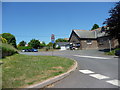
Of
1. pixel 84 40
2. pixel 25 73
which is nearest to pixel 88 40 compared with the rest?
pixel 84 40

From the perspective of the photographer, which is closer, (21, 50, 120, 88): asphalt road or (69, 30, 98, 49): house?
(21, 50, 120, 88): asphalt road

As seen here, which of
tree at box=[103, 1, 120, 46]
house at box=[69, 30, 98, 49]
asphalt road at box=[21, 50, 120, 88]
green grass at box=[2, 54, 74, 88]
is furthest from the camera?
house at box=[69, 30, 98, 49]

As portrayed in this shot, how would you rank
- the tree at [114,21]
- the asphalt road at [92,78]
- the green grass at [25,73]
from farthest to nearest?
the tree at [114,21], the asphalt road at [92,78], the green grass at [25,73]

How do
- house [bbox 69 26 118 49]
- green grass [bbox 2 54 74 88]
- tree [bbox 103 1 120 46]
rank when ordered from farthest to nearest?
house [bbox 69 26 118 49], tree [bbox 103 1 120 46], green grass [bbox 2 54 74 88]

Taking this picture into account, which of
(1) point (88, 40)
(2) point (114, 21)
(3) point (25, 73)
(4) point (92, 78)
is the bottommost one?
(4) point (92, 78)

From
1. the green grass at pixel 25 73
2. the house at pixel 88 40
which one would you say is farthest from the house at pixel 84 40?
the green grass at pixel 25 73

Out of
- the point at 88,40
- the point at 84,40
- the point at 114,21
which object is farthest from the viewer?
the point at 88,40

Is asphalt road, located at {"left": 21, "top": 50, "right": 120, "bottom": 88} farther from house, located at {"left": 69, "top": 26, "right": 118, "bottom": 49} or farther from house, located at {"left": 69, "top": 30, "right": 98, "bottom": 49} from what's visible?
house, located at {"left": 69, "top": 30, "right": 98, "bottom": 49}

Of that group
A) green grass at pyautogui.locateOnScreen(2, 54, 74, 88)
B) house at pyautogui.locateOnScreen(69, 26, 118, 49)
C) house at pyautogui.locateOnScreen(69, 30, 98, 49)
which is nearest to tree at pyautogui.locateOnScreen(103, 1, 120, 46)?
house at pyautogui.locateOnScreen(69, 26, 118, 49)

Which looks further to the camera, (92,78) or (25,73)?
(25,73)

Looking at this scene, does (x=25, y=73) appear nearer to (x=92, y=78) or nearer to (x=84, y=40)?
(x=92, y=78)

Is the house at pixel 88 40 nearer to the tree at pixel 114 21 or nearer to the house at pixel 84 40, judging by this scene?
the house at pixel 84 40

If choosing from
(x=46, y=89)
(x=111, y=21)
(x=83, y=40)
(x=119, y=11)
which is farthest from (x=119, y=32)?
(x=46, y=89)

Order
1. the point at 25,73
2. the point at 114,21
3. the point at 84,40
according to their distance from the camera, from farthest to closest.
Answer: the point at 84,40
the point at 114,21
the point at 25,73
